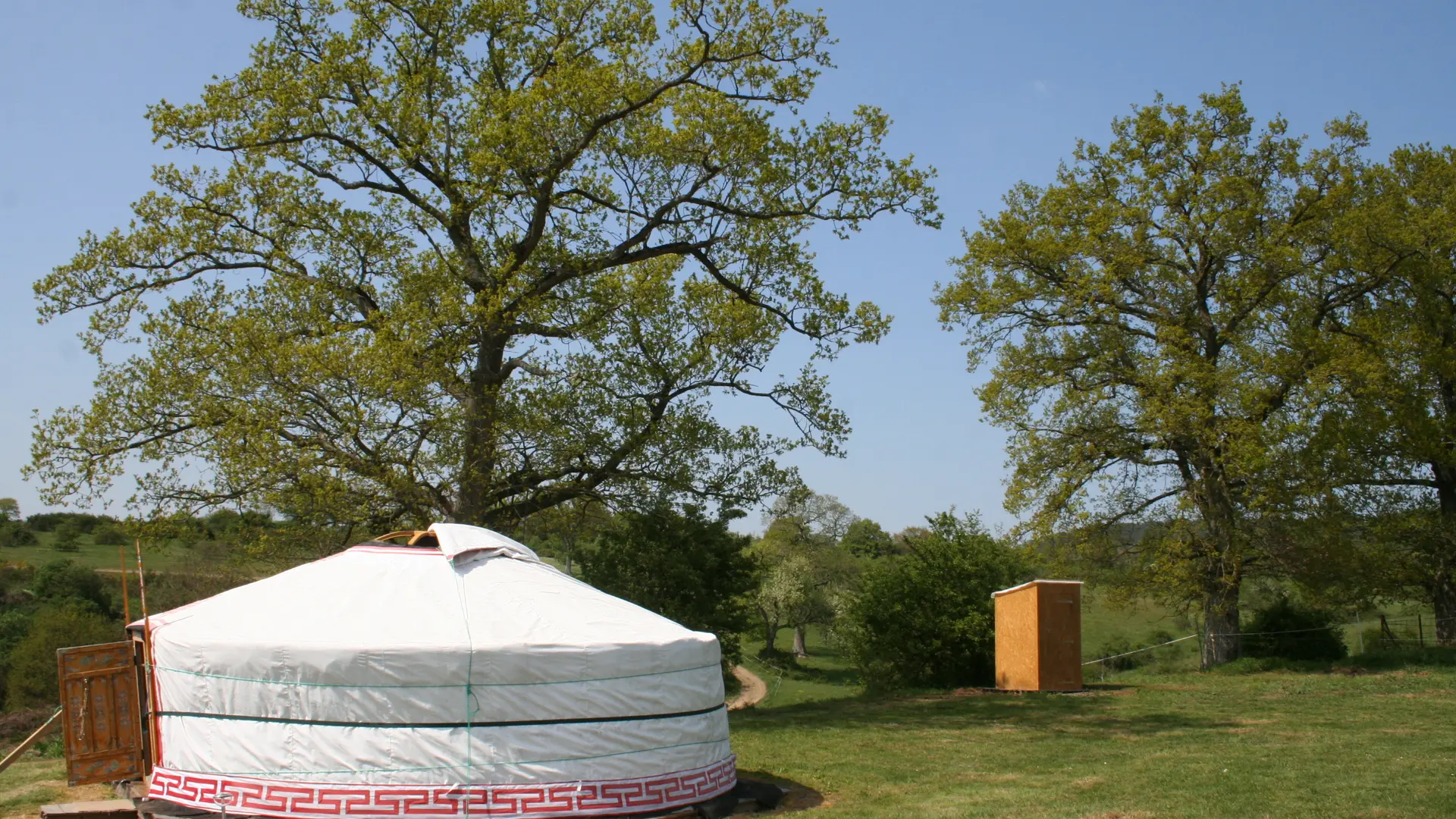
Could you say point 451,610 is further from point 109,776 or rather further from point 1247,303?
point 1247,303

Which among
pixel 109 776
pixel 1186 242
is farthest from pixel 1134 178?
pixel 109 776

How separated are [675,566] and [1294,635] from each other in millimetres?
10535

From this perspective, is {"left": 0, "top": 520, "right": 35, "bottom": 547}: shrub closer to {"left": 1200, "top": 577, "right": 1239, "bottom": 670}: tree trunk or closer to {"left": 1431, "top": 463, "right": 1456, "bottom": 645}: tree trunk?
{"left": 1200, "top": 577, "right": 1239, "bottom": 670}: tree trunk

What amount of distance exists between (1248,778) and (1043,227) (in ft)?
45.1

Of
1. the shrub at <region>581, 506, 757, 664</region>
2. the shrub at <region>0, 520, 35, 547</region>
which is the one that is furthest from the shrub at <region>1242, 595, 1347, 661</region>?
the shrub at <region>0, 520, 35, 547</region>

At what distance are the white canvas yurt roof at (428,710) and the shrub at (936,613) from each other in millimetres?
9070

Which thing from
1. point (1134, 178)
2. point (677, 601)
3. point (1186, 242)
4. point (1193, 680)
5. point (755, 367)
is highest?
point (1134, 178)

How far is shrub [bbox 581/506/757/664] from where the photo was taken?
1506cm

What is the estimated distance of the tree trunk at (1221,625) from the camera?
17359 millimetres

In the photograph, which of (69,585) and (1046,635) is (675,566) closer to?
(1046,635)

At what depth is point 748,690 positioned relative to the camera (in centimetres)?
3100

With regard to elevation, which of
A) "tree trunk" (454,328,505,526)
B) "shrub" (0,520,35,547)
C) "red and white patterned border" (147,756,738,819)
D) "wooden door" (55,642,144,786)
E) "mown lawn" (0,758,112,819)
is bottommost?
"shrub" (0,520,35,547)

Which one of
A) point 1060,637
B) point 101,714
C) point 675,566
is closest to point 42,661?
point 675,566

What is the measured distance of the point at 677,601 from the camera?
15.3m
